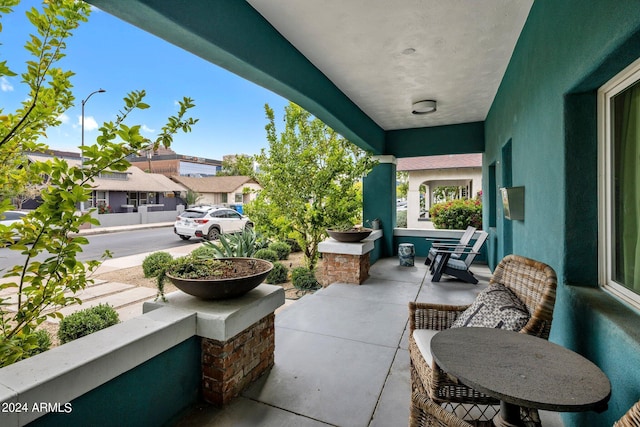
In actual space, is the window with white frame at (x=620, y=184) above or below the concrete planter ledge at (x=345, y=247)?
above

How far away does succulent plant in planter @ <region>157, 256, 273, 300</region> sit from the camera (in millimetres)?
2092

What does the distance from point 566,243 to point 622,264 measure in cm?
28

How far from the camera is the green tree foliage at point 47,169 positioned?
1.38m

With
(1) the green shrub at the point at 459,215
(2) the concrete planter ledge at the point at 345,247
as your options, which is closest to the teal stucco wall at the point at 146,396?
(2) the concrete planter ledge at the point at 345,247

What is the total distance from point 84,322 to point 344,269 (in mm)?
3323

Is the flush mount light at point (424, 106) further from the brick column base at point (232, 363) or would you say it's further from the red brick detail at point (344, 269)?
the brick column base at point (232, 363)

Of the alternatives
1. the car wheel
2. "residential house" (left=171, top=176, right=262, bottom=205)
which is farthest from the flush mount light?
"residential house" (left=171, top=176, right=262, bottom=205)

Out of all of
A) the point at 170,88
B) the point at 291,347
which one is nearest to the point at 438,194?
the point at 291,347

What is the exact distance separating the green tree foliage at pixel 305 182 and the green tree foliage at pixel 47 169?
4.51 meters

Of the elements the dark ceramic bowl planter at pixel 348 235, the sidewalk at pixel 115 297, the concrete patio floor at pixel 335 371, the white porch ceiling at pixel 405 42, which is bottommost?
the sidewalk at pixel 115 297

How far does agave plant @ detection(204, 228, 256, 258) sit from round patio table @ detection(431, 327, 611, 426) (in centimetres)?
360

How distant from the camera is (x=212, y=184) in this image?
2944 cm

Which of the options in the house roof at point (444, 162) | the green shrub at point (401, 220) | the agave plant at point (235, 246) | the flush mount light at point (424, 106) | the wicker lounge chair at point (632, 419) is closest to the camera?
the wicker lounge chair at point (632, 419)

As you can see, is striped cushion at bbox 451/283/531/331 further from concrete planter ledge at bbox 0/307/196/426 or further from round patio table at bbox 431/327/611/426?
concrete planter ledge at bbox 0/307/196/426
